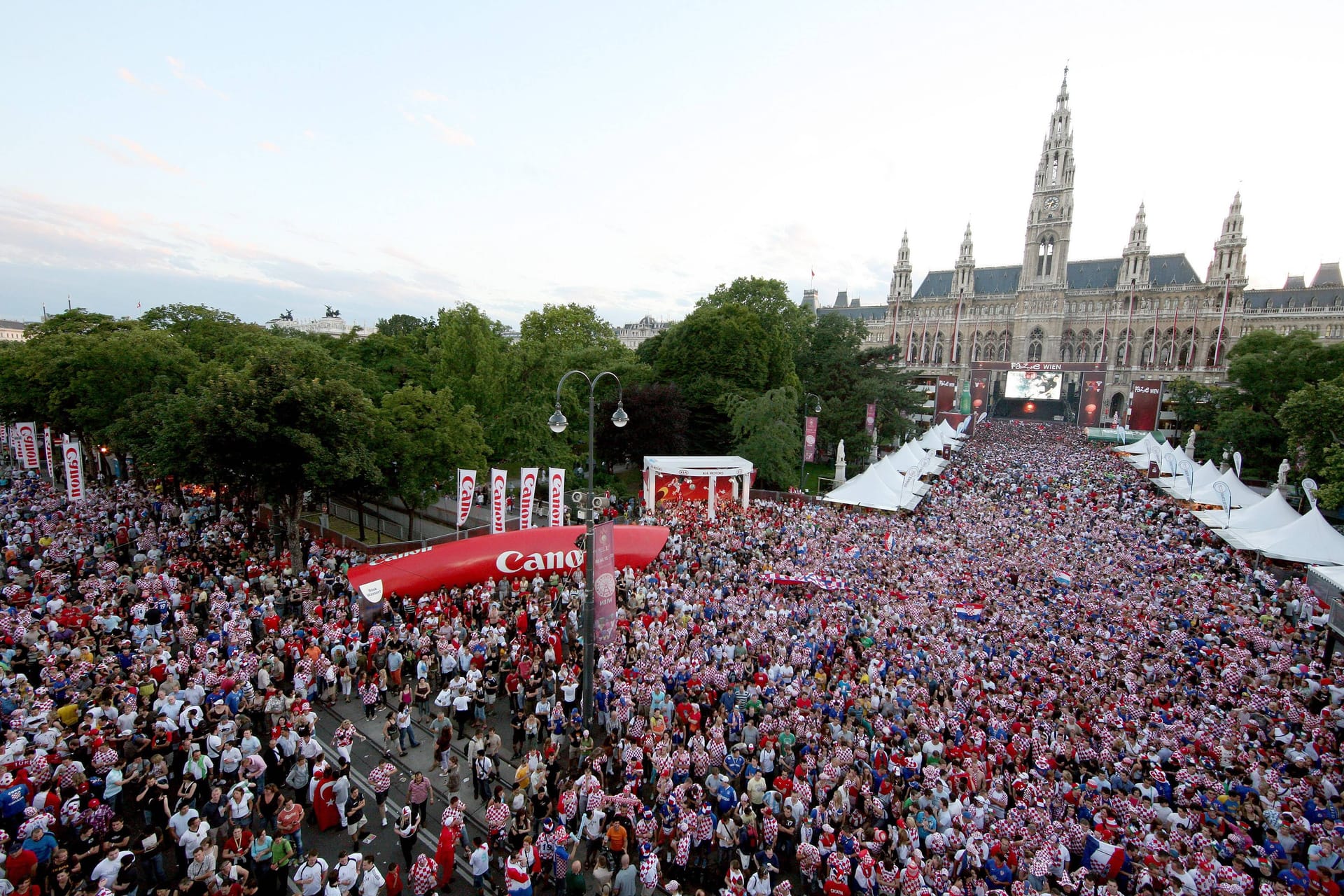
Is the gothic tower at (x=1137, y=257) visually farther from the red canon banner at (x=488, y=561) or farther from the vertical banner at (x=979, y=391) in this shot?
the red canon banner at (x=488, y=561)

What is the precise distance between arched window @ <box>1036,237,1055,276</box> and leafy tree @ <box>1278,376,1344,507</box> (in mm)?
76060

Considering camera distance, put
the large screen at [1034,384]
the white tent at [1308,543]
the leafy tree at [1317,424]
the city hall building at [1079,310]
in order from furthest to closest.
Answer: the city hall building at [1079,310]
the large screen at [1034,384]
the leafy tree at [1317,424]
the white tent at [1308,543]

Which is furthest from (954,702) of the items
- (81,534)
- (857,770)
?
(81,534)

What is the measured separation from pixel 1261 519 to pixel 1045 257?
293 feet

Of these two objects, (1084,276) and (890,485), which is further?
(1084,276)

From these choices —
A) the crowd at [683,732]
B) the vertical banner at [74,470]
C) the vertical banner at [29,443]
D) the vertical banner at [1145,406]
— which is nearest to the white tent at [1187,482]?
the crowd at [683,732]

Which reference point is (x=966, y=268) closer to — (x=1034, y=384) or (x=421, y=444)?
(x=1034, y=384)

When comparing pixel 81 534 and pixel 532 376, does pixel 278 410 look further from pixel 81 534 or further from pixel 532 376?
pixel 532 376

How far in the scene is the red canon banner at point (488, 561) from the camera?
Answer: 15.0 meters

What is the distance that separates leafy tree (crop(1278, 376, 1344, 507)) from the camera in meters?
27.0

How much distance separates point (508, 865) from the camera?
23.5 feet

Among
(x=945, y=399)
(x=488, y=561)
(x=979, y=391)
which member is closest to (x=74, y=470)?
(x=488, y=561)

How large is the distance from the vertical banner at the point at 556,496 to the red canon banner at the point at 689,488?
764 centimetres

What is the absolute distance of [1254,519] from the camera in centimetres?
2225
